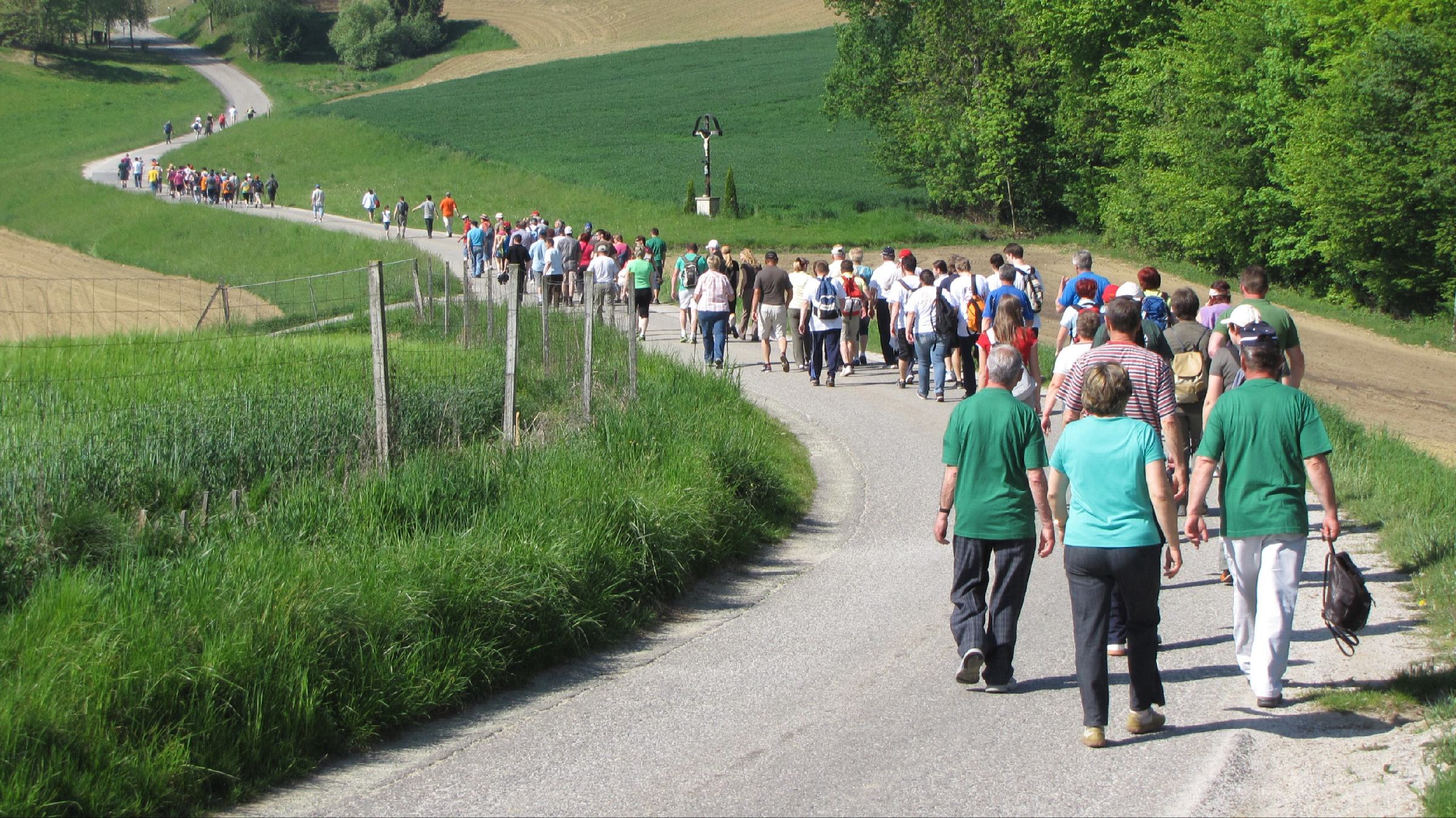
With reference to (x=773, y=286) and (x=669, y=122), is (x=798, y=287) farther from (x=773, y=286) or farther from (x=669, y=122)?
(x=669, y=122)

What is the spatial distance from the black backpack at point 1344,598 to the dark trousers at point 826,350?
38.6ft

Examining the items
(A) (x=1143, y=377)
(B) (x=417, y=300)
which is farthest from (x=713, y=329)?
(A) (x=1143, y=377)

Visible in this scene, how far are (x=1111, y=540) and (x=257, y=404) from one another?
6.59 m

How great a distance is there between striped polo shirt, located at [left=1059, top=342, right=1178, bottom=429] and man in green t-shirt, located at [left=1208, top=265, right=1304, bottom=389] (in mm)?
1597

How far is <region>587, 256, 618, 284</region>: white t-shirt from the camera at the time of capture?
2288cm

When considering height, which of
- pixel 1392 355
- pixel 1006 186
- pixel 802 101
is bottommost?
pixel 1392 355

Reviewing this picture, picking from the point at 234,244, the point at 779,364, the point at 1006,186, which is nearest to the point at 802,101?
the point at 1006,186

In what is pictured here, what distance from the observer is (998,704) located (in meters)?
6.80

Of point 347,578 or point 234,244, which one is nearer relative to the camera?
point 347,578

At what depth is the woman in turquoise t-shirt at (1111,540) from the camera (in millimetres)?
6094

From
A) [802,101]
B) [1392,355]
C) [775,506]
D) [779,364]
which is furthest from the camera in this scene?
[802,101]

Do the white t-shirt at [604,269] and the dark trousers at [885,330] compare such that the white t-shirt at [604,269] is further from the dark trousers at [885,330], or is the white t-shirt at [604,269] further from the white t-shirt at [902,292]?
the white t-shirt at [902,292]

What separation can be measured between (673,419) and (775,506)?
1.24m

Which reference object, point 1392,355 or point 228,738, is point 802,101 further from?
point 228,738
